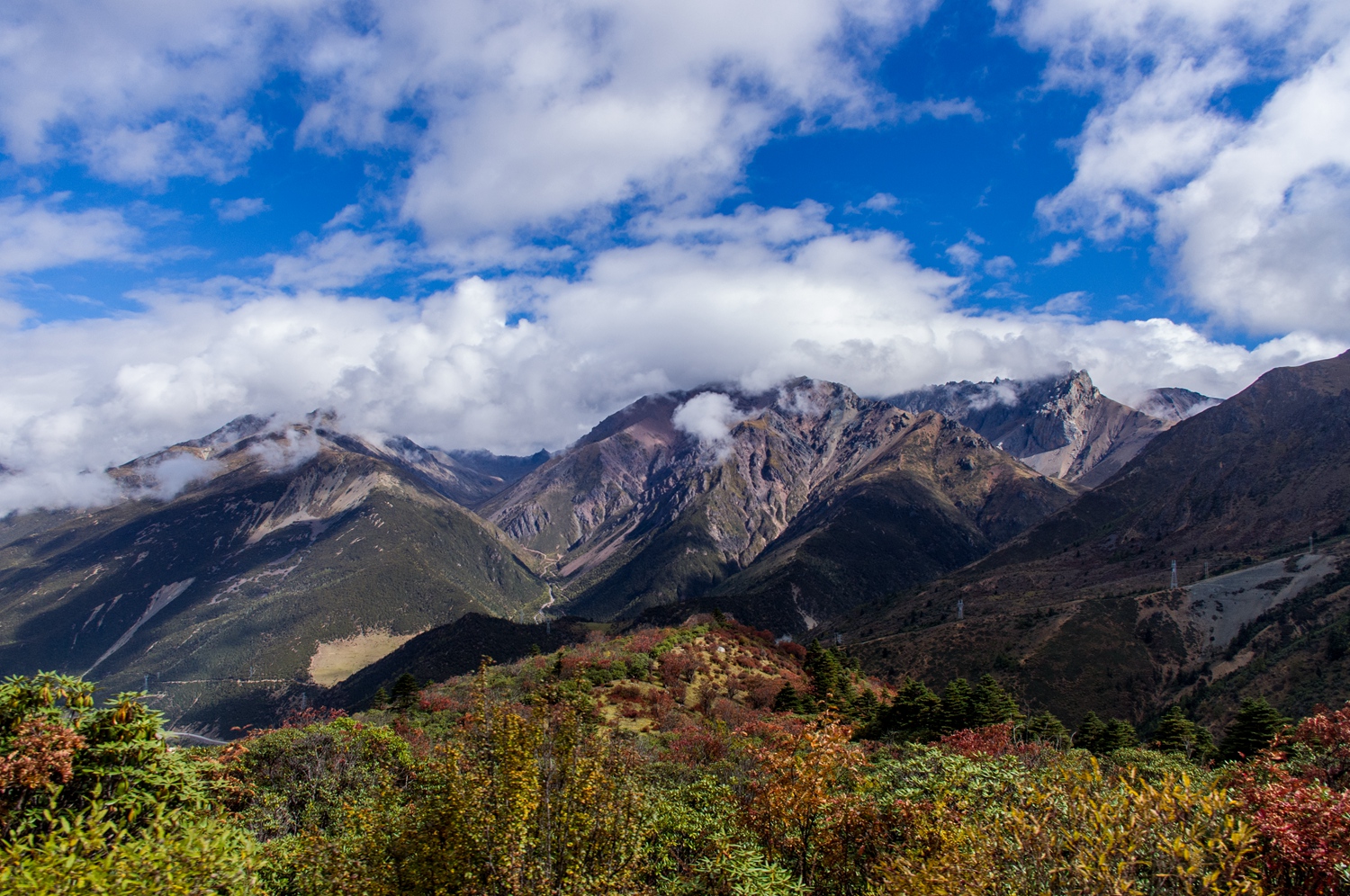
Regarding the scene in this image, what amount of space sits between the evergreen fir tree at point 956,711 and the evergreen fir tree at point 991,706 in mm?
593

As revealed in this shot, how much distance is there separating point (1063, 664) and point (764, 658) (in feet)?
220

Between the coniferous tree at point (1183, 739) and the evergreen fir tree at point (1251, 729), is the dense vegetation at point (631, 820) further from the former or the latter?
the coniferous tree at point (1183, 739)

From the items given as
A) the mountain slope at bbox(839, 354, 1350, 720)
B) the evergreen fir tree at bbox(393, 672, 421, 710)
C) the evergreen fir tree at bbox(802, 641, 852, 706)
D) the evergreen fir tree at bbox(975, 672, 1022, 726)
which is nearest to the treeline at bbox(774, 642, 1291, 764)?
the evergreen fir tree at bbox(975, 672, 1022, 726)

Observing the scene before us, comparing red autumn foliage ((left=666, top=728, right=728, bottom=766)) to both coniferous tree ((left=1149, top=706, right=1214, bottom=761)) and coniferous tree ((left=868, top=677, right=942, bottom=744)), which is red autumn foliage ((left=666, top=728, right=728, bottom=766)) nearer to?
coniferous tree ((left=868, top=677, right=942, bottom=744))

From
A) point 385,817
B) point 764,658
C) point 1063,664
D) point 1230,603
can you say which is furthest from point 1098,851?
point 1230,603

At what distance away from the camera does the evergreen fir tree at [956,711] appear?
56906 millimetres

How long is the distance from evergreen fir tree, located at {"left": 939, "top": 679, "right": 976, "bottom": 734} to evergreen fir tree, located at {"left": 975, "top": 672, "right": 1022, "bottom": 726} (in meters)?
0.59

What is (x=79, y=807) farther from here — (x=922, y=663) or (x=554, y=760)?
(x=922, y=663)

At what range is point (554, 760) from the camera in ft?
57.5

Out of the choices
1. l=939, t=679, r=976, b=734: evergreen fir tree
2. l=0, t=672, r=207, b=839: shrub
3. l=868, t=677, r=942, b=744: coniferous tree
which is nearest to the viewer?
l=0, t=672, r=207, b=839: shrub

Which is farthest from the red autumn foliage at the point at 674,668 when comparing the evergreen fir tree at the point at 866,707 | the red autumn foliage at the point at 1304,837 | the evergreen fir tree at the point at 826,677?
the red autumn foliage at the point at 1304,837

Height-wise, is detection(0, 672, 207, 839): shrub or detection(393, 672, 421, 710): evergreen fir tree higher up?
detection(0, 672, 207, 839): shrub

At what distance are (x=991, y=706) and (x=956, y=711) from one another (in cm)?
303

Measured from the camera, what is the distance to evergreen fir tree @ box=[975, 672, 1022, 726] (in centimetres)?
5603
